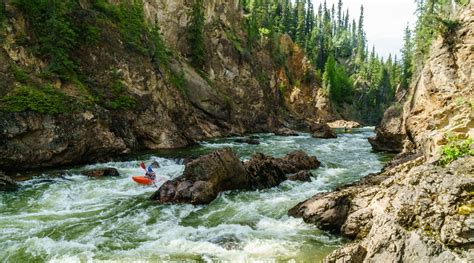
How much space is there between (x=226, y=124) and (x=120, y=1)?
719 inches

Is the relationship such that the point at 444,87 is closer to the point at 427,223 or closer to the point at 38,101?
the point at 427,223

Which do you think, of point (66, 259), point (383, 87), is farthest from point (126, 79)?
point (383, 87)

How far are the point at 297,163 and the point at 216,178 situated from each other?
8070mm

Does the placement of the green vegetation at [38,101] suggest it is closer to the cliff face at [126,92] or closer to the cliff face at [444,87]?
the cliff face at [126,92]

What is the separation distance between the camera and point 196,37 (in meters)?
52.0

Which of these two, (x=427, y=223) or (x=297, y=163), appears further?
(x=297, y=163)

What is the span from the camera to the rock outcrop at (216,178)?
17.1 m

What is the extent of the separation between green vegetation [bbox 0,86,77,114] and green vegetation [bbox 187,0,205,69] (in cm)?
2856

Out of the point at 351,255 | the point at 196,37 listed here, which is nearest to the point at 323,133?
the point at 196,37

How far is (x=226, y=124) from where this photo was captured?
47281 mm

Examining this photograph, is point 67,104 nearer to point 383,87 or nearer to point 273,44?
point 273,44

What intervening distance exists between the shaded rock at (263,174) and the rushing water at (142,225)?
657 mm

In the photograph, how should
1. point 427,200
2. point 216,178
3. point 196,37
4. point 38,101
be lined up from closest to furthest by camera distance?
1. point 427,200
2. point 216,178
3. point 38,101
4. point 196,37

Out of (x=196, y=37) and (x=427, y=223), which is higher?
(x=196, y=37)
